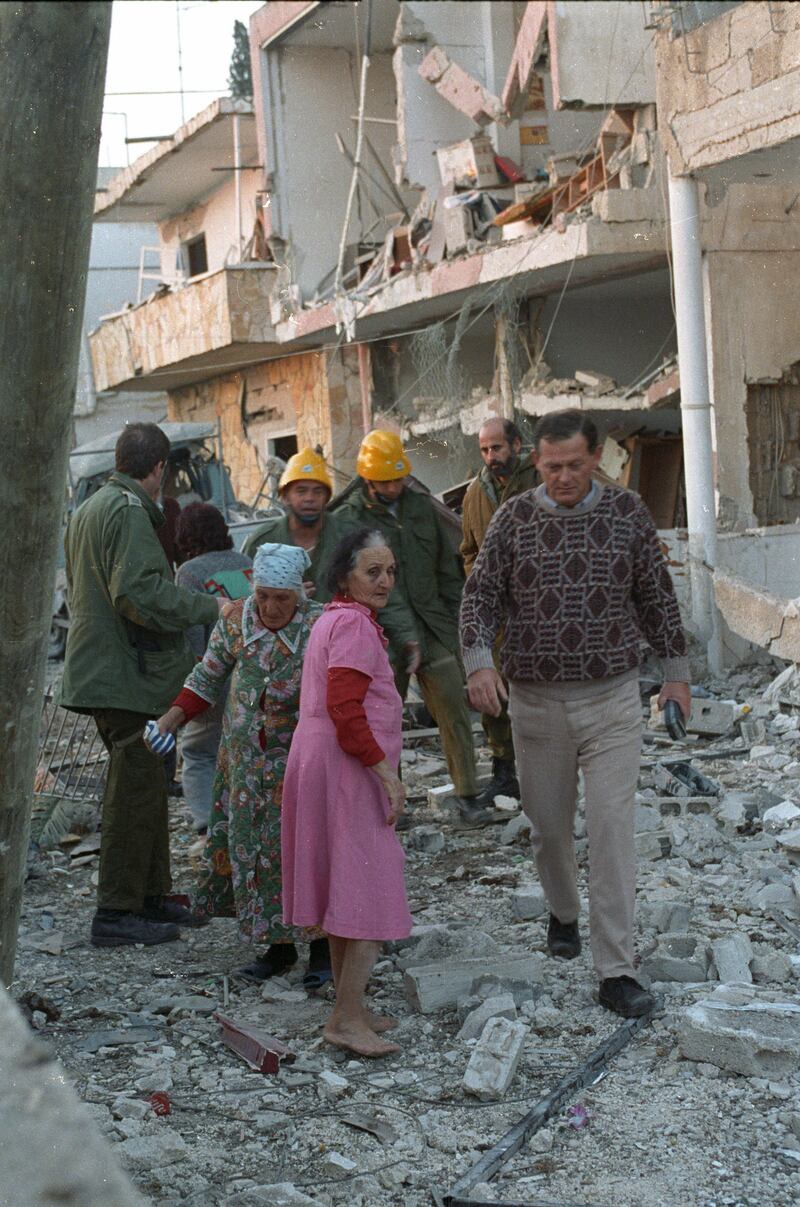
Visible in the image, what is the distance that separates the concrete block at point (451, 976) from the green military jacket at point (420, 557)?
2.67 metres

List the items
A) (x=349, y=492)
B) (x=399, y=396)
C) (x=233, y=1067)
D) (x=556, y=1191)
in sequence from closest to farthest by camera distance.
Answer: (x=556, y=1191) < (x=233, y=1067) < (x=349, y=492) < (x=399, y=396)

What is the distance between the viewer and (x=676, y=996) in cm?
467

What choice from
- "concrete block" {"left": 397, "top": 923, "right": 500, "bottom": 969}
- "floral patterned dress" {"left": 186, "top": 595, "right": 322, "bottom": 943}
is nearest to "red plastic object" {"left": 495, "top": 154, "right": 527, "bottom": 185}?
"floral patterned dress" {"left": 186, "top": 595, "right": 322, "bottom": 943}

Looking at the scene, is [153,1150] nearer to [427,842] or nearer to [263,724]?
[263,724]

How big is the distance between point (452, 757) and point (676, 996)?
2979 millimetres

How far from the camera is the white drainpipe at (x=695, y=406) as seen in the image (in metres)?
11.6

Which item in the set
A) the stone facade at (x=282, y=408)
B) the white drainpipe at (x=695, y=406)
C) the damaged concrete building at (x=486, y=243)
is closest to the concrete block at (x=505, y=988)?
the damaged concrete building at (x=486, y=243)

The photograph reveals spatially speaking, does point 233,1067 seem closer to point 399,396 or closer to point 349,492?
point 349,492

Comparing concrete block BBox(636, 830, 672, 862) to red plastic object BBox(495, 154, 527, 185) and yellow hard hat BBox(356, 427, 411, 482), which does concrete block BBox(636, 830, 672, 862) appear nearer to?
yellow hard hat BBox(356, 427, 411, 482)

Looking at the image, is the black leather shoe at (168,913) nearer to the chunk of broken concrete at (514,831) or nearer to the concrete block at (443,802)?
the chunk of broken concrete at (514,831)

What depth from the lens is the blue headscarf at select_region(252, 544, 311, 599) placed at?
16.2 feet

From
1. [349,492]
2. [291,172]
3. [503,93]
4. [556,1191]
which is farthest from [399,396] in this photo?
[556,1191]

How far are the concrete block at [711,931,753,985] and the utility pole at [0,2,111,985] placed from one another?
102 inches

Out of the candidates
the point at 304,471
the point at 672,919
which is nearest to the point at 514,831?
the point at 672,919
